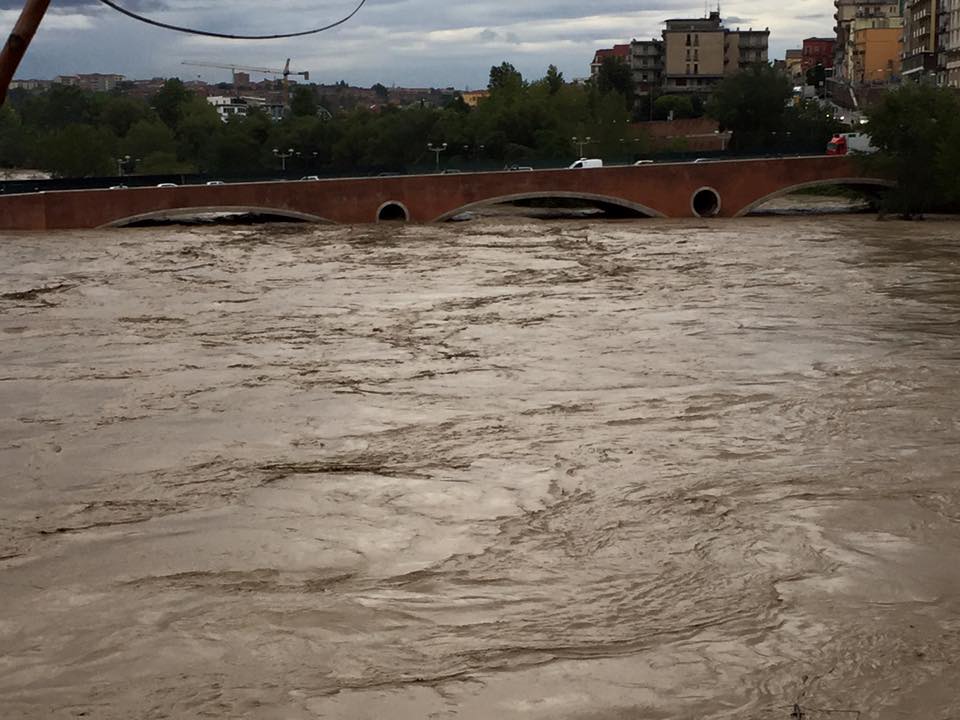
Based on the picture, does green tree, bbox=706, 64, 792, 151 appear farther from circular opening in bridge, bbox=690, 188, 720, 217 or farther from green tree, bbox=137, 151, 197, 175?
green tree, bbox=137, 151, 197, 175

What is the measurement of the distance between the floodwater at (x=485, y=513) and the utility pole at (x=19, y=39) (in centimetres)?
521

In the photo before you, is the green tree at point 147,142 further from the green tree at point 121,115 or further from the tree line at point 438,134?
the green tree at point 121,115

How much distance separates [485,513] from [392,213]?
3970 cm

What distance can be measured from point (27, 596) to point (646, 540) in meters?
4.60

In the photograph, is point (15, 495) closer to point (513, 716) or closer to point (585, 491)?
point (585, 491)

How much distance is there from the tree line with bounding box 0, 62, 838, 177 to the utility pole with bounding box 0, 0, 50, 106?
2630 inches

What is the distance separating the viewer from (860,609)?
913cm

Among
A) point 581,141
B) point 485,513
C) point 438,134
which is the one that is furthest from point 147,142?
point 485,513

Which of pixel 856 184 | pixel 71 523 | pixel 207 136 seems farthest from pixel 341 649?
pixel 207 136

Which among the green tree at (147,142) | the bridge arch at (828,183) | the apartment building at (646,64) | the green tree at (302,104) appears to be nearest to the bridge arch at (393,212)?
the bridge arch at (828,183)

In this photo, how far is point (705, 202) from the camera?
5122 cm

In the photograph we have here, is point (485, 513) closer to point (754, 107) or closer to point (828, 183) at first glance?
point (828, 183)

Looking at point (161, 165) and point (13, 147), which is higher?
point (13, 147)

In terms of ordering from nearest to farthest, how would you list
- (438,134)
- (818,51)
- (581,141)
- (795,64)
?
1. (581,141)
2. (438,134)
3. (818,51)
4. (795,64)
